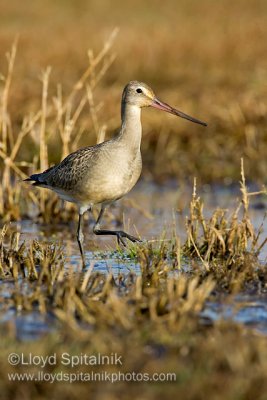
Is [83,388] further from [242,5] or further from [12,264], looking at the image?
[242,5]

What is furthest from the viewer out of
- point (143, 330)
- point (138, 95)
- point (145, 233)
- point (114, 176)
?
point (145, 233)

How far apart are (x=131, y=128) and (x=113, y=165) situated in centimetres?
39

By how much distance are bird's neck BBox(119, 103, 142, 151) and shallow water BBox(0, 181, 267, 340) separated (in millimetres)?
665

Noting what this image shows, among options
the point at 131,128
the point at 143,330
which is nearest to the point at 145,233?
the point at 131,128

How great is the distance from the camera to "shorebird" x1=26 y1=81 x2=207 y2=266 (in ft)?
24.0

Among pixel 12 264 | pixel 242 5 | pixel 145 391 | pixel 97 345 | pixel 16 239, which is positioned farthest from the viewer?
pixel 242 5

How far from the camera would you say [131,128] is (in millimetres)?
7480

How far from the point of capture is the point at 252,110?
1252 cm

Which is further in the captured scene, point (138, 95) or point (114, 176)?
point (138, 95)

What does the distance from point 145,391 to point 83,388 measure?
0.30 meters

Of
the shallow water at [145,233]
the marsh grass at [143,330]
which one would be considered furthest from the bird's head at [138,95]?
the marsh grass at [143,330]

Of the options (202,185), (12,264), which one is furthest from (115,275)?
(202,185)

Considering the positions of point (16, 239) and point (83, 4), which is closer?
point (16, 239)

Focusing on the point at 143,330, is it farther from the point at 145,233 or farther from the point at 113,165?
the point at 145,233
